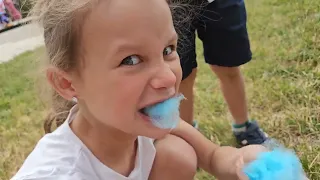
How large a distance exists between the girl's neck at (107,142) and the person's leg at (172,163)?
3.2 inches

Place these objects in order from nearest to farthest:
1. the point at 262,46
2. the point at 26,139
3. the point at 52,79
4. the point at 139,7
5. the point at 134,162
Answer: the point at 139,7 → the point at 52,79 → the point at 134,162 → the point at 26,139 → the point at 262,46

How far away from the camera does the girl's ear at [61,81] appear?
1083 mm

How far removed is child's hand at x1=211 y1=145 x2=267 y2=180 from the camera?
3.82 feet

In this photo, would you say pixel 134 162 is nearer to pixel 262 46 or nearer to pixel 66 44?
pixel 66 44

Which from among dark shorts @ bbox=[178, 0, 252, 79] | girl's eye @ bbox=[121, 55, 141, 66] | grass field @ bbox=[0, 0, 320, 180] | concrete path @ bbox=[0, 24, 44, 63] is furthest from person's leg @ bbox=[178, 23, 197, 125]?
concrete path @ bbox=[0, 24, 44, 63]

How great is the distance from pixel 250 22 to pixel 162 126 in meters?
2.11

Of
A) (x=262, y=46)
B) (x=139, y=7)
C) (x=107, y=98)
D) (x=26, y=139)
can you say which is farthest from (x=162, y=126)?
(x=262, y=46)

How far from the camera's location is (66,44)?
1054 mm

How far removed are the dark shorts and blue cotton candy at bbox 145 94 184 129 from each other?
22.9 inches

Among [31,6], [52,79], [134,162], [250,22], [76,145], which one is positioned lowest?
[250,22]

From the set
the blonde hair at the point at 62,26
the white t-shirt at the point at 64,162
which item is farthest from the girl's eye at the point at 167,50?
the white t-shirt at the point at 64,162

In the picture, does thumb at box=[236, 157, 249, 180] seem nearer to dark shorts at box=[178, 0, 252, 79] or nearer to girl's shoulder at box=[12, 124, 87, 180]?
girl's shoulder at box=[12, 124, 87, 180]

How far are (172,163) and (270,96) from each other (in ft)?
2.79

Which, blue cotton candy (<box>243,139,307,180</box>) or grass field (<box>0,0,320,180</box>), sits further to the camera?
grass field (<box>0,0,320,180</box>)
